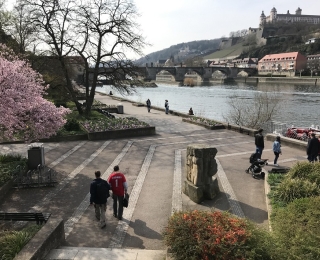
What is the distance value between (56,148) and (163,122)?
440 inches

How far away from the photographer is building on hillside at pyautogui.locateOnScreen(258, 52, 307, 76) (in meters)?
126

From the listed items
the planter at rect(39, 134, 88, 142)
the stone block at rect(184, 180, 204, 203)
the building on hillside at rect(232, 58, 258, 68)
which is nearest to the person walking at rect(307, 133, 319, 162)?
the stone block at rect(184, 180, 204, 203)

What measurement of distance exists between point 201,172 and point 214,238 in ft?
14.1

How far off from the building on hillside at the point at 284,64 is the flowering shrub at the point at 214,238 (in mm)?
122548

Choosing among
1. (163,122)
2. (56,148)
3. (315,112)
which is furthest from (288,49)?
(56,148)

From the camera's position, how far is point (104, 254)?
624 centimetres

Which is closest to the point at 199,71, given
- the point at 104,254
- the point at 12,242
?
the point at 104,254

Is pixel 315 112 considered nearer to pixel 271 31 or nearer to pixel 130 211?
pixel 130 211

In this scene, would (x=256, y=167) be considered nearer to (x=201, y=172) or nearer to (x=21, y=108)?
(x=201, y=172)

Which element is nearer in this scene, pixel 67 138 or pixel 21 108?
pixel 21 108

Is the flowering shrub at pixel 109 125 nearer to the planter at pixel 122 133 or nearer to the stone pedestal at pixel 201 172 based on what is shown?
the planter at pixel 122 133

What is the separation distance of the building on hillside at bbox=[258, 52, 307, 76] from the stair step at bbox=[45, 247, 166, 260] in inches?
4825

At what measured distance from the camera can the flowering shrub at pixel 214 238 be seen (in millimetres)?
4832

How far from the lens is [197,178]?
9273 mm
